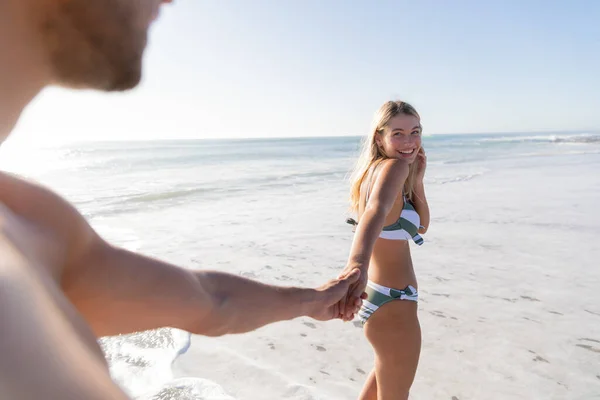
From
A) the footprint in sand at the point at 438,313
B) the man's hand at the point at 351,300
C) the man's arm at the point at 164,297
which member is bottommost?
the footprint in sand at the point at 438,313

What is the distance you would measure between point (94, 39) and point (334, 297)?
1652 mm

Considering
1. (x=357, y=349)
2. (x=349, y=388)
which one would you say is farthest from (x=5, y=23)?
(x=357, y=349)

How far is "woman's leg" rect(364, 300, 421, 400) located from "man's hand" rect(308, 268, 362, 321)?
0.45 metres

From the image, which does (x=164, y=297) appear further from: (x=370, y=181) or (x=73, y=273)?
(x=370, y=181)

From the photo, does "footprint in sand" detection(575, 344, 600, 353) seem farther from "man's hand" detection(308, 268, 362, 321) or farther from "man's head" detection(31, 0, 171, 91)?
"man's head" detection(31, 0, 171, 91)

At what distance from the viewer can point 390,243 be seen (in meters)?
2.91

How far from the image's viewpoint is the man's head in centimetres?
109

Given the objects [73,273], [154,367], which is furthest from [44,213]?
[154,367]

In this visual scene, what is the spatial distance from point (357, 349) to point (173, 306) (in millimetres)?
2858

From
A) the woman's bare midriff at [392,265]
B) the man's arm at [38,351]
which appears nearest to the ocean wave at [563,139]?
the woman's bare midriff at [392,265]

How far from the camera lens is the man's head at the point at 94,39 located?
109cm

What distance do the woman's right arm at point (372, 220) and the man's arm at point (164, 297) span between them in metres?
0.39

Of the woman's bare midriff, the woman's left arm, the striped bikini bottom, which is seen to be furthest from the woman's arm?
the striped bikini bottom

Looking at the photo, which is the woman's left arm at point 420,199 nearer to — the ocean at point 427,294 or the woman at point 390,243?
the woman at point 390,243
